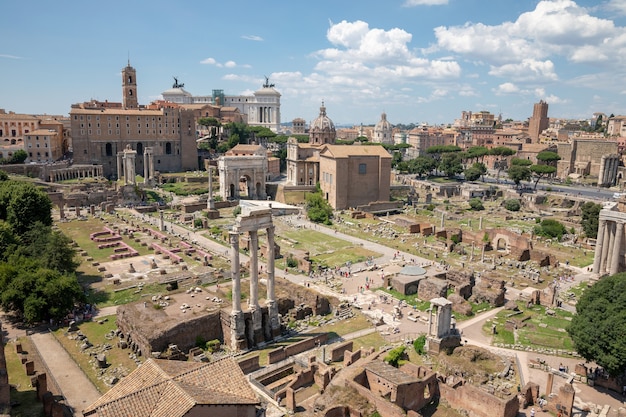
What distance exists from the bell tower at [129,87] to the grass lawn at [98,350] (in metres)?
84.5

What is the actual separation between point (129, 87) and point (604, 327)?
103331 mm

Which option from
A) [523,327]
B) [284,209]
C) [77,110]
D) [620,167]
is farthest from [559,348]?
[77,110]

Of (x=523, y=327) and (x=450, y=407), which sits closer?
(x=450, y=407)

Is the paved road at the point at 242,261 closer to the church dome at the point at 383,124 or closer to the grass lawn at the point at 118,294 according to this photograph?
the grass lawn at the point at 118,294

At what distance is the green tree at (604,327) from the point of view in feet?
66.7

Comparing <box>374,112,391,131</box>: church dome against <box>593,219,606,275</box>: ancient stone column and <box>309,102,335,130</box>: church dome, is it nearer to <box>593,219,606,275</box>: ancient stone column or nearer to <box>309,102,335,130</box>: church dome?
<box>309,102,335,130</box>: church dome

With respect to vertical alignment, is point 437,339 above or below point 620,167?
below

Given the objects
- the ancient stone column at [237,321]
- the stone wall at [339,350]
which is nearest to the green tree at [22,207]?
the ancient stone column at [237,321]

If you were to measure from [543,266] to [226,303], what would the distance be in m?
29.8

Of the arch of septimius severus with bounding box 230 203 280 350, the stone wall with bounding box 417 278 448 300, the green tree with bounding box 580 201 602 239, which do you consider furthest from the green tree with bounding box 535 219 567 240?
the arch of septimius severus with bounding box 230 203 280 350

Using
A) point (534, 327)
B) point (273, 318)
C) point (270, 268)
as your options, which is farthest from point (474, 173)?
point (273, 318)

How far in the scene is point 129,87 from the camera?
336 feet

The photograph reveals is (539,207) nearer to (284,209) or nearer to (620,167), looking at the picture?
(620,167)

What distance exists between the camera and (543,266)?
139 feet
